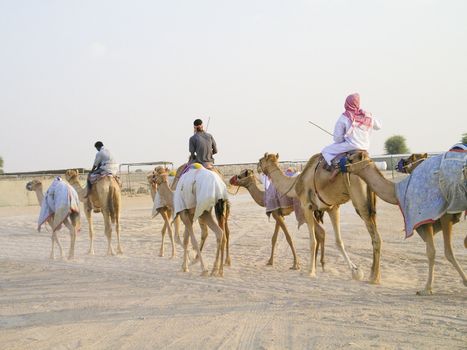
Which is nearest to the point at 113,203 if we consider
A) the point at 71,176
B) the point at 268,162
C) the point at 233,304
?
the point at 71,176

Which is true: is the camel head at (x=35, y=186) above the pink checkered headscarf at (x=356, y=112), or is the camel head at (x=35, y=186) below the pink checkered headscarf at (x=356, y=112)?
below

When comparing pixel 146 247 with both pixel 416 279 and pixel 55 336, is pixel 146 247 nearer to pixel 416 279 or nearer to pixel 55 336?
pixel 416 279

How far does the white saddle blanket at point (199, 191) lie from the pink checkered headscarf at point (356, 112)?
2.56 m

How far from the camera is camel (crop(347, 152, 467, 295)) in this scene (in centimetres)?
779

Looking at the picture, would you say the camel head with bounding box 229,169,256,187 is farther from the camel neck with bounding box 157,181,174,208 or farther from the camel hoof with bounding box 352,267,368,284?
the camel hoof with bounding box 352,267,368,284

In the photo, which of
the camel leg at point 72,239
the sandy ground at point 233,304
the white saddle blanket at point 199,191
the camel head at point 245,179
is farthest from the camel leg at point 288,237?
the camel leg at point 72,239

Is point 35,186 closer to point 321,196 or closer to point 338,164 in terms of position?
point 321,196

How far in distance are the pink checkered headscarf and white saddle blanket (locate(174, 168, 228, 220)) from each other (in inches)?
101

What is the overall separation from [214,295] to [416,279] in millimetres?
3352

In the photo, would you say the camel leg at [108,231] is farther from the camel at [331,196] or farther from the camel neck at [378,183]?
the camel neck at [378,183]

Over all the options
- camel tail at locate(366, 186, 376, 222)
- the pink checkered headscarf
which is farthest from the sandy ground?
the pink checkered headscarf

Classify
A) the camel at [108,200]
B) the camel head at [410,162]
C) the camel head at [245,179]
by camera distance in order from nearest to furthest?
the camel head at [410,162]
the camel head at [245,179]
the camel at [108,200]

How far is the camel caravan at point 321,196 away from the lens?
7.54 meters

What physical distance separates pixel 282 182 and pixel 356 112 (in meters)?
2.26
